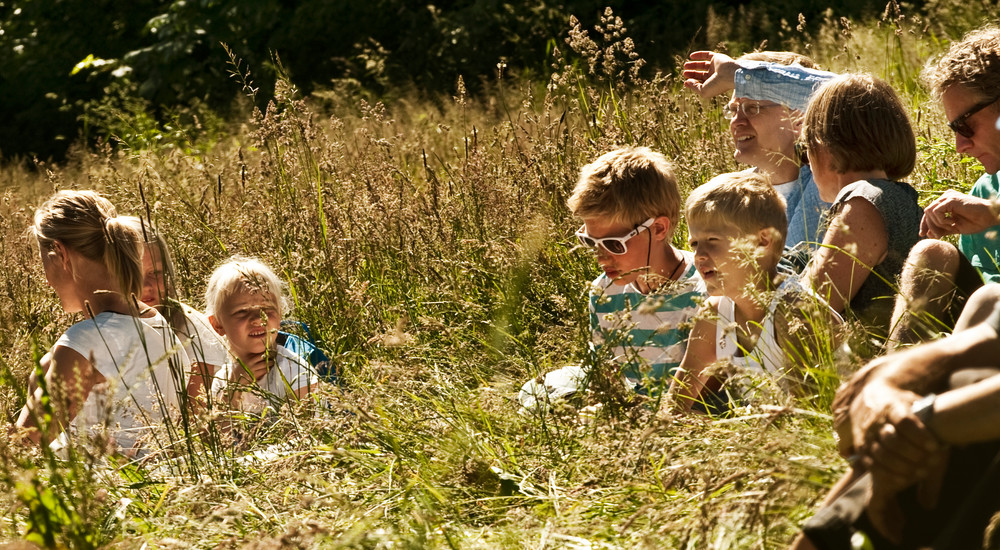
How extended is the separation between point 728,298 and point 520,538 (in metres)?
1.21

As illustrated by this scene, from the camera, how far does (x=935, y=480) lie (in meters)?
1.67

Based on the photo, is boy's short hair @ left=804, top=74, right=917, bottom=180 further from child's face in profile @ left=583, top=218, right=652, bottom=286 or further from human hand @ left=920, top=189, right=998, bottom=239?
child's face in profile @ left=583, top=218, right=652, bottom=286

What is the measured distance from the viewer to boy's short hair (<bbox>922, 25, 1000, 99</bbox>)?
3115mm

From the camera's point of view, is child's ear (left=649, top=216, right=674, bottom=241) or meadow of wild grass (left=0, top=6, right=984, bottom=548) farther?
child's ear (left=649, top=216, right=674, bottom=241)

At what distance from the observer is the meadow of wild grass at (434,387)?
6.94ft

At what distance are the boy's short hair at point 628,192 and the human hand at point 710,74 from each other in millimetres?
758

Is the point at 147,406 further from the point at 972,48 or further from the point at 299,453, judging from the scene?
the point at 972,48

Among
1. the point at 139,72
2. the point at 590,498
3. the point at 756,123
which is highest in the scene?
the point at 139,72

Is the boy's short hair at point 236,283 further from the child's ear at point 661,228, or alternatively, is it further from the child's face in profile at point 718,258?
the child's face in profile at point 718,258

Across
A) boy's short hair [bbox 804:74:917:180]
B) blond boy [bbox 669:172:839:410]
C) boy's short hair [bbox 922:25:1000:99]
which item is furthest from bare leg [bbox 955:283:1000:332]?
boy's short hair [bbox 922:25:1000:99]

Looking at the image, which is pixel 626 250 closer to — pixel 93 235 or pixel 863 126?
pixel 863 126

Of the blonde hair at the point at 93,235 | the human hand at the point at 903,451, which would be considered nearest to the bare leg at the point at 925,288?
the human hand at the point at 903,451

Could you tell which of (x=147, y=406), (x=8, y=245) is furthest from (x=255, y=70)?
(x=147, y=406)

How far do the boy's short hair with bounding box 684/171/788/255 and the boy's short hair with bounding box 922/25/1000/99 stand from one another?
73cm
